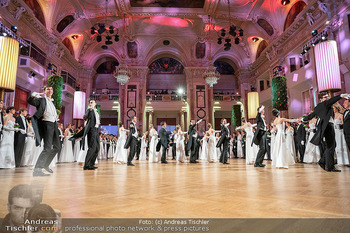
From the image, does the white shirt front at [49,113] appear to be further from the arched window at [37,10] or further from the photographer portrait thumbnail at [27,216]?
the arched window at [37,10]

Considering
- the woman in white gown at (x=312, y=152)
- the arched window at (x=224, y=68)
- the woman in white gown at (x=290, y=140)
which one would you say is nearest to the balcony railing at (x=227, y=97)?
the arched window at (x=224, y=68)

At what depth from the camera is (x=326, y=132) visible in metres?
4.13

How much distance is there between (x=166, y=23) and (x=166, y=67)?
6.55 meters

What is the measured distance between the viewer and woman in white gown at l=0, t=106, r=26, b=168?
516 centimetres

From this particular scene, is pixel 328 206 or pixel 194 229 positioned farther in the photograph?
pixel 328 206

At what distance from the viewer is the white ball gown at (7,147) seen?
5.14m

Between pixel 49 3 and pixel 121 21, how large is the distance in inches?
214

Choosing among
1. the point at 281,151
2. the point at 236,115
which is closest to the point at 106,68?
the point at 236,115

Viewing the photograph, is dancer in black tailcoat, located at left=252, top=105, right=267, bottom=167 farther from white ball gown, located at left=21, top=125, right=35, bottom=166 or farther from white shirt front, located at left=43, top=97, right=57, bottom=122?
white ball gown, located at left=21, top=125, right=35, bottom=166

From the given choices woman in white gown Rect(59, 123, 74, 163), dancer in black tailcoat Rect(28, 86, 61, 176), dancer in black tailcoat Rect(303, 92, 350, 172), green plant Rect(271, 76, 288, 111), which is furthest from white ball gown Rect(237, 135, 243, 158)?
dancer in black tailcoat Rect(28, 86, 61, 176)

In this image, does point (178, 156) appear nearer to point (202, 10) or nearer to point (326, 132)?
point (326, 132)

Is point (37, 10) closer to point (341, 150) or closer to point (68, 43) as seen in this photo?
point (68, 43)

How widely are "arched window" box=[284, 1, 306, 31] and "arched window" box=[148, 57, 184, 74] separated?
40.8ft

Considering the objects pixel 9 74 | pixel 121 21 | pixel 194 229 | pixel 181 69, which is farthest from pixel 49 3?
pixel 194 229
